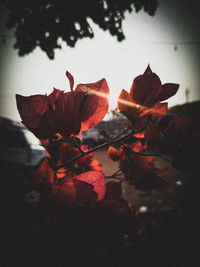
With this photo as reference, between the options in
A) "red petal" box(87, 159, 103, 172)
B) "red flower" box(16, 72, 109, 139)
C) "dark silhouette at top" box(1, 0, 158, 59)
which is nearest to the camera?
"red flower" box(16, 72, 109, 139)

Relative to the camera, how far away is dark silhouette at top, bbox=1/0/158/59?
65.6 inches

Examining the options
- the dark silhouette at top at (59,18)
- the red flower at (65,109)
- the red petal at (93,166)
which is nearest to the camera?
the red flower at (65,109)

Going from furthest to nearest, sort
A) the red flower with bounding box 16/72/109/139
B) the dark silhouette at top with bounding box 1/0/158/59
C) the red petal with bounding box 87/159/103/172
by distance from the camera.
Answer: the dark silhouette at top with bounding box 1/0/158/59 < the red petal with bounding box 87/159/103/172 < the red flower with bounding box 16/72/109/139

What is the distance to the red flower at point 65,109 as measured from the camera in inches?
8.8

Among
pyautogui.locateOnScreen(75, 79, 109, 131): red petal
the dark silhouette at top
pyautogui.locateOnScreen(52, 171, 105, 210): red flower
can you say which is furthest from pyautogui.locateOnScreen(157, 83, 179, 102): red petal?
the dark silhouette at top

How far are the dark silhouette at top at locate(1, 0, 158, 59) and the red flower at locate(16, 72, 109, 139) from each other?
198 centimetres

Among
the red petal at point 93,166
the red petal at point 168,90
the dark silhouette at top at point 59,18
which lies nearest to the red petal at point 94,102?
the red petal at point 168,90

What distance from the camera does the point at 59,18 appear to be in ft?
5.90

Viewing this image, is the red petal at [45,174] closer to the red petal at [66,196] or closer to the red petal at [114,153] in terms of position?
the red petal at [66,196]

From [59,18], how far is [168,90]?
219cm

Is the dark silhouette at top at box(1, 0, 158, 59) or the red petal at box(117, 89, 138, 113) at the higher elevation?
the dark silhouette at top at box(1, 0, 158, 59)

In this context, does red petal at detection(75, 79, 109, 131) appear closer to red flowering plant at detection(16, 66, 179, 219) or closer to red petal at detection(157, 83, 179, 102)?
red flowering plant at detection(16, 66, 179, 219)

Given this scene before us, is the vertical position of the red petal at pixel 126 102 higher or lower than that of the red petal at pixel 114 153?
higher

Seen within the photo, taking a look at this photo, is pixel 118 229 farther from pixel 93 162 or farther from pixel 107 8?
pixel 107 8
